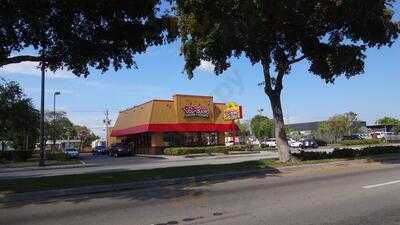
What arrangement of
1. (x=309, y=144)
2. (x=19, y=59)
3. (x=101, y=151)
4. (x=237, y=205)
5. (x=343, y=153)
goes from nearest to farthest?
1. (x=237, y=205)
2. (x=19, y=59)
3. (x=343, y=153)
4. (x=309, y=144)
5. (x=101, y=151)

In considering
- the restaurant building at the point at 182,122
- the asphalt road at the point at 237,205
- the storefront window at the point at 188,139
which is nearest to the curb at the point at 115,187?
the asphalt road at the point at 237,205

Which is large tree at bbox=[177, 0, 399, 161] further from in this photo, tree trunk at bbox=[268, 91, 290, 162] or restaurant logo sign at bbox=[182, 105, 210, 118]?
restaurant logo sign at bbox=[182, 105, 210, 118]

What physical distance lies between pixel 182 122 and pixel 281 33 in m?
33.1

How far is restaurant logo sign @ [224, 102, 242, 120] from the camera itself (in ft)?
190

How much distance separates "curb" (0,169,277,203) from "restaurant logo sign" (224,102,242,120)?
35939 mm

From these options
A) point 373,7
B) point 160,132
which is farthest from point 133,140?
point 373,7

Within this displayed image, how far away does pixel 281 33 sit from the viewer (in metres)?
25.1

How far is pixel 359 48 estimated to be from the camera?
2489 cm

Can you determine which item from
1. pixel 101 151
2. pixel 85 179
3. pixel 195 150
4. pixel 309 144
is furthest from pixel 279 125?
pixel 101 151

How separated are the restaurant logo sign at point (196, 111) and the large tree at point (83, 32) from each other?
1541 inches

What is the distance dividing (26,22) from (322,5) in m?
12.5

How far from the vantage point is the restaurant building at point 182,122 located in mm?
56453

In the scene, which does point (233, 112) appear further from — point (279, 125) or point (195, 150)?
point (279, 125)

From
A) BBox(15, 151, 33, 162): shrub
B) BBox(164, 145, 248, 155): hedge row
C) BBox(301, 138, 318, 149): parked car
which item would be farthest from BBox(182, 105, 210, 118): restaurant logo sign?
BBox(15, 151, 33, 162): shrub
